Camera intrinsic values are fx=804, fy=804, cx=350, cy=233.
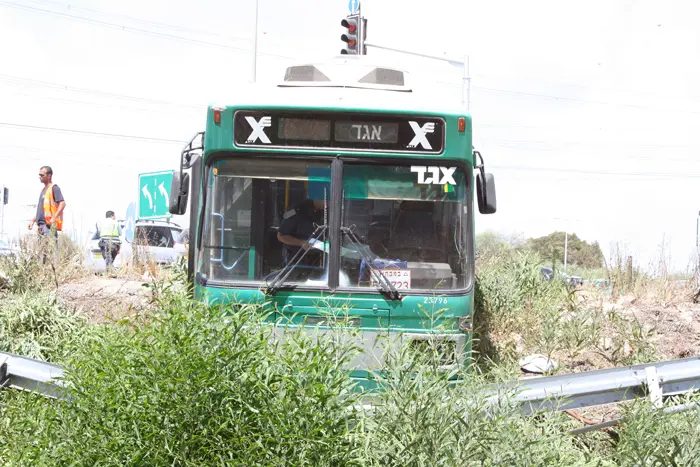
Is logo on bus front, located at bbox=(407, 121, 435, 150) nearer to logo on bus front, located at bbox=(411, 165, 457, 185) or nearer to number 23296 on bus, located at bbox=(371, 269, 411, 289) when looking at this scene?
logo on bus front, located at bbox=(411, 165, 457, 185)

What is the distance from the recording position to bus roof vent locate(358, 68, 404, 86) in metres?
8.11

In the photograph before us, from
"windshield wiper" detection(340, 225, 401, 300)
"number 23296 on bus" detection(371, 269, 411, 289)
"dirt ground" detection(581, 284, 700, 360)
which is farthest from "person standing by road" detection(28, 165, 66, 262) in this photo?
"dirt ground" detection(581, 284, 700, 360)

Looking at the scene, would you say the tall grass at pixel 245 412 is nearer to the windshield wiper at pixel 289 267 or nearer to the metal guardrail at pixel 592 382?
the metal guardrail at pixel 592 382

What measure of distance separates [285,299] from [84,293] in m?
5.15

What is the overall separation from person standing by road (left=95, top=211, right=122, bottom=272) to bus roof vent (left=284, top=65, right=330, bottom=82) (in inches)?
268

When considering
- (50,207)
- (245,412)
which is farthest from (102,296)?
(245,412)

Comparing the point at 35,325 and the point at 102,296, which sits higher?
the point at 102,296

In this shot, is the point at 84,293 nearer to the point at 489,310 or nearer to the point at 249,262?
the point at 249,262

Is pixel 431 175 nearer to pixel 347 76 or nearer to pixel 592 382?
pixel 347 76

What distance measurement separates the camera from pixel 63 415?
450 centimetres

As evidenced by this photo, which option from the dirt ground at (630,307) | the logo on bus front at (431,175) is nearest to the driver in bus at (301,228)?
the logo on bus front at (431,175)

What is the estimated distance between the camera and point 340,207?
6.95 metres

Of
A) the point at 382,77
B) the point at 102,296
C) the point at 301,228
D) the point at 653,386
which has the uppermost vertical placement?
the point at 382,77

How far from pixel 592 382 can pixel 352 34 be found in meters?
14.6
